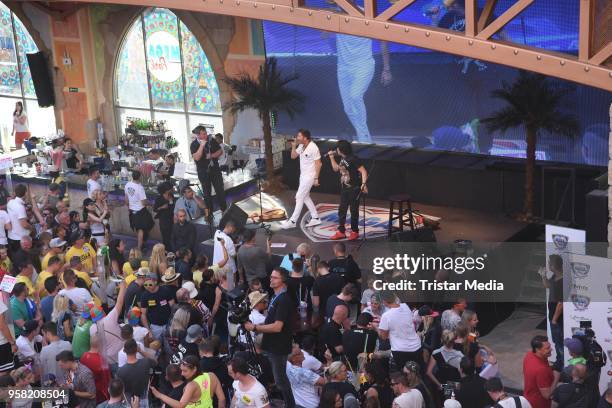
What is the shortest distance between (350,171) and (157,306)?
419cm

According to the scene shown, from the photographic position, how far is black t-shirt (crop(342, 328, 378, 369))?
30.3 ft

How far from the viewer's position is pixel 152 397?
969cm

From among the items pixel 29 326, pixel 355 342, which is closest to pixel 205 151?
pixel 29 326

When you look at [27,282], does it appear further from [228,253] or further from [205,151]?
[205,151]

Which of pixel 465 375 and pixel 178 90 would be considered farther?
pixel 178 90

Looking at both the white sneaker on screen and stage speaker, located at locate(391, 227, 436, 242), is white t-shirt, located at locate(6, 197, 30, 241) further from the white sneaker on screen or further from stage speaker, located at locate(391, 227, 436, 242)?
stage speaker, located at locate(391, 227, 436, 242)

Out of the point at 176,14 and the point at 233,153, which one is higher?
the point at 176,14

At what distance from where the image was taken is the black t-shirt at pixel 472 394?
8156mm

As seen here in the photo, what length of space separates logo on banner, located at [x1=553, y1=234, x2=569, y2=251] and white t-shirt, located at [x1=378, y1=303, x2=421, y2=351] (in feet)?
7.40

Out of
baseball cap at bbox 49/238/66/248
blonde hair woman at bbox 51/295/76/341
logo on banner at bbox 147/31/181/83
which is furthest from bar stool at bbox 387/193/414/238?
logo on banner at bbox 147/31/181/83

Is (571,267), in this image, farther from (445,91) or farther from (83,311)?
(445,91)

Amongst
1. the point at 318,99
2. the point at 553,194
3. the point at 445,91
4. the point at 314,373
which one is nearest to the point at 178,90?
the point at 318,99

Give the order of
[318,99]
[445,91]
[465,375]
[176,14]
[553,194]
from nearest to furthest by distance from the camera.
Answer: [465,375]
[553,194]
[445,91]
[318,99]
[176,14]

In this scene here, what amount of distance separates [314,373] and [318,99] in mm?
9577
